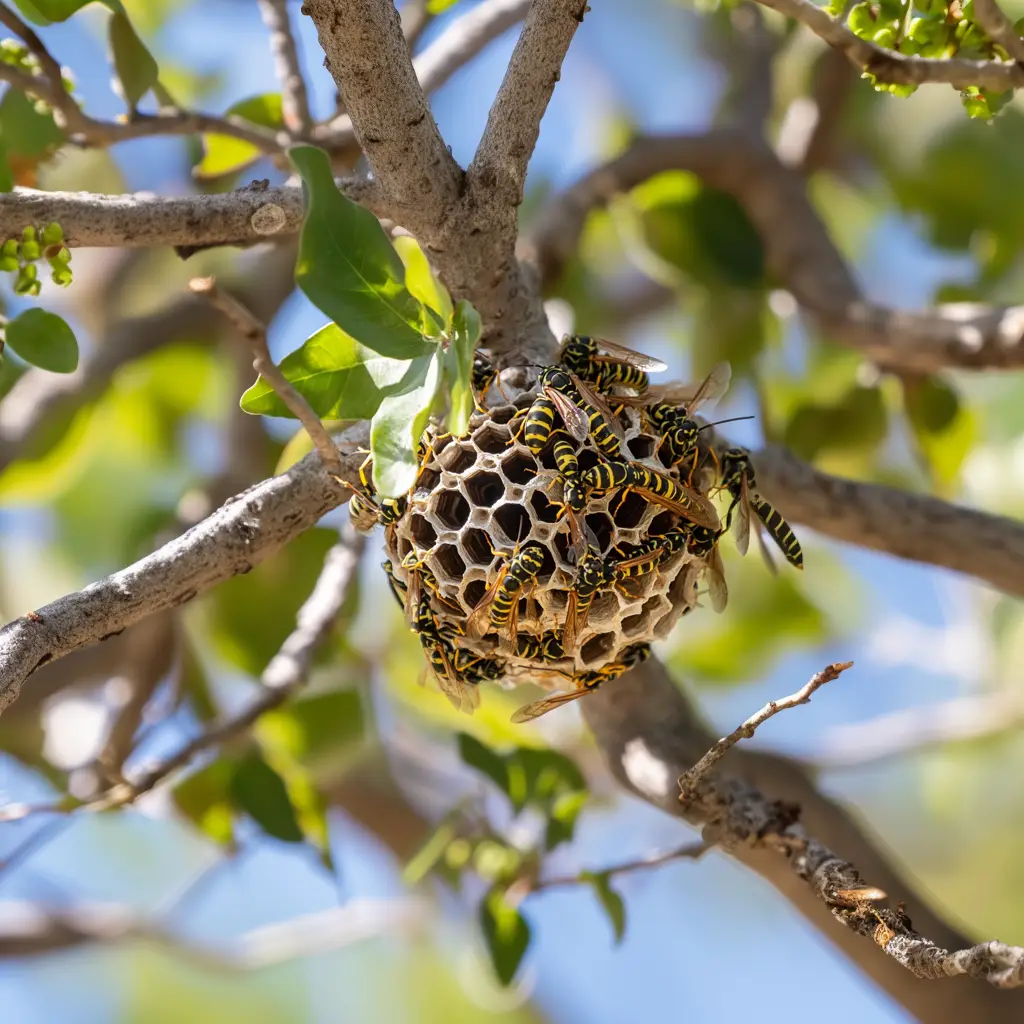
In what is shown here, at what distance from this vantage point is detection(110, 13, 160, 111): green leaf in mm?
1919

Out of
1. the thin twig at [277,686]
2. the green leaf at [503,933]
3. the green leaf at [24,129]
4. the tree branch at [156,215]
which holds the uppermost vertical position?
the green leaf at [24,129]

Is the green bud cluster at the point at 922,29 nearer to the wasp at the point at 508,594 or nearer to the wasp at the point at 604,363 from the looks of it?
the wasp at the point at 604,363

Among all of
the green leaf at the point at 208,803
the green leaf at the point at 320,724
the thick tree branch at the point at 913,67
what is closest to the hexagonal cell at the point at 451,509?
the thick tree branch at the point at 913,67

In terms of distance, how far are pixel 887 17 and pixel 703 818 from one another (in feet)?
3.70

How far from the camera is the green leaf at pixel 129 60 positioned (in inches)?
75.5

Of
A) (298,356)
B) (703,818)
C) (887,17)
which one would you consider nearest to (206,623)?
(703,818)

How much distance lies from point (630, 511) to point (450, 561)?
0.77ft

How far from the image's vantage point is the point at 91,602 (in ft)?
4.11

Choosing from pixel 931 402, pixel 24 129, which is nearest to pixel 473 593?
pixel 24 129

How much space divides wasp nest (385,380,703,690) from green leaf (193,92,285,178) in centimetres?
92

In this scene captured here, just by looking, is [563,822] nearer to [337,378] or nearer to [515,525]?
[515,525]

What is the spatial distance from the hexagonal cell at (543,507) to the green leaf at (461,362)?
0.94 feet

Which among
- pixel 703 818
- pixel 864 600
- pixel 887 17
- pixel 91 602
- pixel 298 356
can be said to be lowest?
pixel 864 600

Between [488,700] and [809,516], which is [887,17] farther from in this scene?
[488,700]
